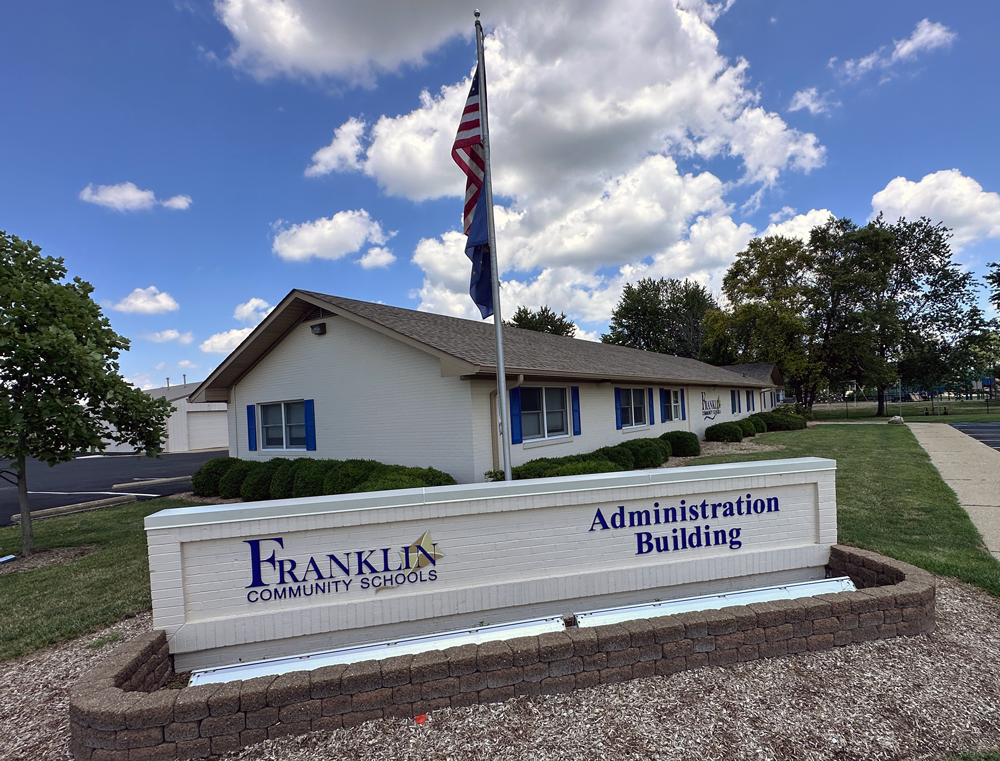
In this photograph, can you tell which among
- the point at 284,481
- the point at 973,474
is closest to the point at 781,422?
the point at 973,474

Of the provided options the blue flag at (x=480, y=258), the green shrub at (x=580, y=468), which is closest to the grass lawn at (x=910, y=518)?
the green shrub at (x=580, y=468)

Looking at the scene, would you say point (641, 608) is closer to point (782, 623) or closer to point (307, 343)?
point (782, 623)

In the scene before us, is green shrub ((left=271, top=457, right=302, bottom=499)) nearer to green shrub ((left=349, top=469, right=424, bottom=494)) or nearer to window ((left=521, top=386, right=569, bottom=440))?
green shrub ((left=349, top=469, right=424, bottom=494))

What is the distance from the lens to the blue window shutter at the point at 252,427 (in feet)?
44.5

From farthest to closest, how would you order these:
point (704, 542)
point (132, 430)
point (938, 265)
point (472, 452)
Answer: point (938, 265) → point (472, 452) → point (132, 430) → point (704, 542)

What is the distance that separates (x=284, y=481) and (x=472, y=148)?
779 centimetres

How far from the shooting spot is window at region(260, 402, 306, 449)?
42.3ft

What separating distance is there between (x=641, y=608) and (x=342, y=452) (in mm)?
8943

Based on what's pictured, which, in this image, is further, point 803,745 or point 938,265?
point 938,265

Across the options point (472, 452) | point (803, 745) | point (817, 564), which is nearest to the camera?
point (803, 745)

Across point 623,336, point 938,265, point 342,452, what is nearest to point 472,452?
point 342,452

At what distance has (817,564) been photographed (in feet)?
15.8

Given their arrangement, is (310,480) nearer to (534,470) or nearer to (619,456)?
(534,470)

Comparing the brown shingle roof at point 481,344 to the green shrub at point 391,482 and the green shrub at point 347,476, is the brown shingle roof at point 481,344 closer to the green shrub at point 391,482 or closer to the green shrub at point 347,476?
the green shrub at point 391,482
